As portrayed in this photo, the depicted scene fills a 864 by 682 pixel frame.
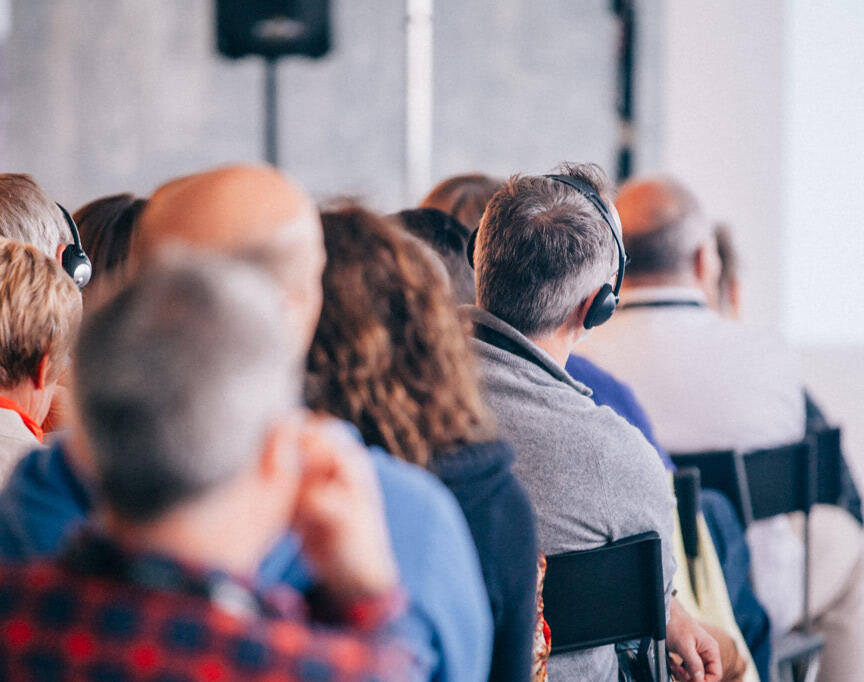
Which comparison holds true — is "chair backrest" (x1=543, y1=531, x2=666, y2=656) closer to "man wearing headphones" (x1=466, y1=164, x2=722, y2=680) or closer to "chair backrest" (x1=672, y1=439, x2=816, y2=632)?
"man wearing headphones" (x1=466, y1=164, x2=722, y2=680)

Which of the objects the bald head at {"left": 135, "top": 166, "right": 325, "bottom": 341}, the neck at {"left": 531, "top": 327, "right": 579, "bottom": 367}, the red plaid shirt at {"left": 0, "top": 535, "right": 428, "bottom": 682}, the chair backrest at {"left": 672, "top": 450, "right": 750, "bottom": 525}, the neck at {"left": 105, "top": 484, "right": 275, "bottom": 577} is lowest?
the chair backrest at {"left": 672, "top": 450, "right": 750, "bottom": 525}

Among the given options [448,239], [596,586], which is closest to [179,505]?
[596,586]

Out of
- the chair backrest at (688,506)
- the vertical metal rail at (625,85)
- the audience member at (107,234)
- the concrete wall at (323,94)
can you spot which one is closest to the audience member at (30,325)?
the audience member at (107,234)

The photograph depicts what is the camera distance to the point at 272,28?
186 inches

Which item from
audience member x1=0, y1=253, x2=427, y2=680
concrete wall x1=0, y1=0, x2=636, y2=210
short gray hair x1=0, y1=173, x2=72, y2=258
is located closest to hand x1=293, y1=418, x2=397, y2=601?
audience member x1=0, y1=253, x2=427, y2=680

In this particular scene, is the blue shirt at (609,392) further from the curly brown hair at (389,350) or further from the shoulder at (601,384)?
the curly brown hair at (389,350)

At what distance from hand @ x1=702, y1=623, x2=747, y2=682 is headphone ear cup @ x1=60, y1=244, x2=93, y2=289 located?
1.20m

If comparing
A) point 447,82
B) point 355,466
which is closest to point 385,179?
point 447,82

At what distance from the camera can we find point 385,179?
18.3ft

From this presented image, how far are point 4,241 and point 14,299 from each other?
0.34 feet

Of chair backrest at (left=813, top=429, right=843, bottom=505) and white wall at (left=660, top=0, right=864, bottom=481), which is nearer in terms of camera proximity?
chair backrest at (left=813, top=429, right=843, bottom=505)

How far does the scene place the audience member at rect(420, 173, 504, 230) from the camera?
2.51 meters

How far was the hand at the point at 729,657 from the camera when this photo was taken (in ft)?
5.81

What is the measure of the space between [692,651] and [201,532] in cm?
122
